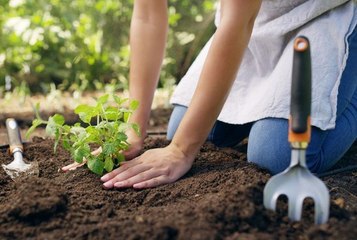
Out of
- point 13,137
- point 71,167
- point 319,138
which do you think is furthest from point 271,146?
point 13,137

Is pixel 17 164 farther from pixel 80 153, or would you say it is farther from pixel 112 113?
pixel 112 113

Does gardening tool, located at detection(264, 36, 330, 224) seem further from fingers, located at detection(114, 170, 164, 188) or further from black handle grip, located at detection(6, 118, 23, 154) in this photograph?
black handle grip, located at detection(6, 118, 23, 154)

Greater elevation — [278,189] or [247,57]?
[247,57]

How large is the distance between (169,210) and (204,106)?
453mm

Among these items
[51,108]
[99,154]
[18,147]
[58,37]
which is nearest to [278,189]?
[99,154]

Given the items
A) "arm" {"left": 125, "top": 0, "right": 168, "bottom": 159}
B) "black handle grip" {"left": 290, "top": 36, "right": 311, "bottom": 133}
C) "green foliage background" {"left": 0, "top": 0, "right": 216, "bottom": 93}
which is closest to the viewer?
"black handle grip" {"left": 290, "top": 36, "right": 311, "bottom": 133}

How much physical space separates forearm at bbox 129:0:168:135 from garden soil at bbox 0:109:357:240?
457 millimetres

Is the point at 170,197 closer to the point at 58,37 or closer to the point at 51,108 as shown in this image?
the point at 51,108

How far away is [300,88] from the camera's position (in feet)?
5.02

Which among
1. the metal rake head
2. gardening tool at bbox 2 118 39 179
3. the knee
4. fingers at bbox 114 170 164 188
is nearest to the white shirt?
the knee

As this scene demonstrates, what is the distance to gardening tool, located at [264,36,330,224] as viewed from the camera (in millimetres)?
1516

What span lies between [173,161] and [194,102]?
215 mm

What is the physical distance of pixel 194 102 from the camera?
2.09 m

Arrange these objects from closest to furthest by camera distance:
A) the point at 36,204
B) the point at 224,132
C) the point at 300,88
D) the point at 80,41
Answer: the point at 300,88 < the point at 36,204 < the point at 224,132 < the point at 80,41
